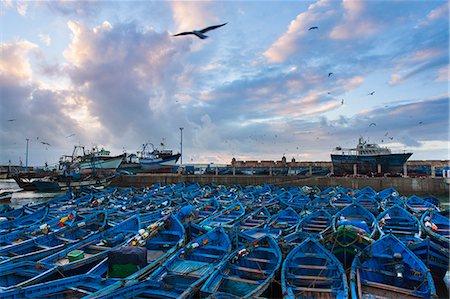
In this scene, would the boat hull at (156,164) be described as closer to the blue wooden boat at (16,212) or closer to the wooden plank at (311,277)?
the blue wooden boat at (16,212)

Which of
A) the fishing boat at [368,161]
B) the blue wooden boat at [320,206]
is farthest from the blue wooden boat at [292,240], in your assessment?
the fishing boat at [368,161]

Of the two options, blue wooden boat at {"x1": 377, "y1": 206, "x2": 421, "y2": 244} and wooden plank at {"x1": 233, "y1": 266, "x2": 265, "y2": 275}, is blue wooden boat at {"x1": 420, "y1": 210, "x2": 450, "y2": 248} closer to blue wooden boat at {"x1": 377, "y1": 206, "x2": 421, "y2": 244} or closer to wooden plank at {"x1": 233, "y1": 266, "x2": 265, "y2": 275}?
blue wooden boat at {"x1": 377, "y1": 206, "x2": 421, "y2": 244}

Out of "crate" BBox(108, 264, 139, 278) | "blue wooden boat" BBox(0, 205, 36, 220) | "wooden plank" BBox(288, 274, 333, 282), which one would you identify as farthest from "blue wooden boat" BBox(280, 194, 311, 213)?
"blue wooden boat" BBox(0, 205, 36, 220)

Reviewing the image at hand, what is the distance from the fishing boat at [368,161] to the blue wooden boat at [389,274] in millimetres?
41877

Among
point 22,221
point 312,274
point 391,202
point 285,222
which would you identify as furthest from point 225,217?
point 391,202

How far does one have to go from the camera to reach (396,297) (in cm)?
836

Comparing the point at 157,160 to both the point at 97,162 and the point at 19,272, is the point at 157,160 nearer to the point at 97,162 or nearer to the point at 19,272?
the point at 97,162

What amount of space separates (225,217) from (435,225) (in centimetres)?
1173

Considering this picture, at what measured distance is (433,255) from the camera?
35.6 feet

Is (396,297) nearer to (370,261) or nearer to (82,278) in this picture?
(370,261)

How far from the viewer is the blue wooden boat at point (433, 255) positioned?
10719mm

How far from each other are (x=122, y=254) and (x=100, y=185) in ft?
146

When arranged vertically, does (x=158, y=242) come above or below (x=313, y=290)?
above

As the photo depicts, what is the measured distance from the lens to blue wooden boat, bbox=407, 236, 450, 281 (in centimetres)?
1072
